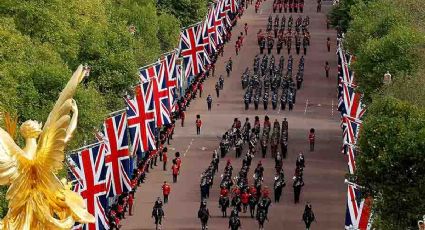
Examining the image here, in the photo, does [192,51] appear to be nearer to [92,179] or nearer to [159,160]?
[159,160]

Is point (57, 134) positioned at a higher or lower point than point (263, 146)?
higher

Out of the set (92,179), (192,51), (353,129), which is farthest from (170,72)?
(92,179)

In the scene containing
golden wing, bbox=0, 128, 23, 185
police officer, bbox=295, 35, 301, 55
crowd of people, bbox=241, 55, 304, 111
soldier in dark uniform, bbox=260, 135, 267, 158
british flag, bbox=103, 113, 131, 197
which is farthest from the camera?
police officer, bbox=295, 35, 301, 55

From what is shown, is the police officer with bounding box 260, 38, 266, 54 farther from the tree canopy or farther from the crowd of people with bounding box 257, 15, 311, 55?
the tree canopy

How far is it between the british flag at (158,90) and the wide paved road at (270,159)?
13.0 feet

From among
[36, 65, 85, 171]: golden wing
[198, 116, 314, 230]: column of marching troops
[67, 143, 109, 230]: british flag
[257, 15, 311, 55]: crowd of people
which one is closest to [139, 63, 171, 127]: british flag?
[198, 116, 314, 230]: column of marching troops

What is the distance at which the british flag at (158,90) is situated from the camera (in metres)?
68.1

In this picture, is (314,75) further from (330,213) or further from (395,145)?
(395,145)

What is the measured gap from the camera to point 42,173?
2969 centimetres

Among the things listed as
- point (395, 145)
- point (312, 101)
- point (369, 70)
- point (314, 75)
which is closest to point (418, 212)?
point (395, 145)

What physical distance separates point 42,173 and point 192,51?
5921 cm

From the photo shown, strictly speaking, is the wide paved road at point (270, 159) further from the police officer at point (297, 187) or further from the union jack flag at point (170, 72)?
the union jack flag at point (170, 72)

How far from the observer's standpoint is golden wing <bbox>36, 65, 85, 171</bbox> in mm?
29438

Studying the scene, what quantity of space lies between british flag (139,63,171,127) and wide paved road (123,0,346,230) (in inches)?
157
